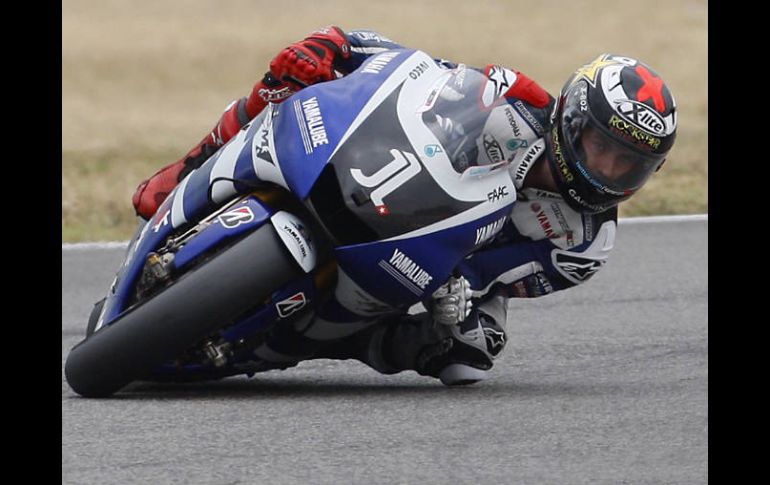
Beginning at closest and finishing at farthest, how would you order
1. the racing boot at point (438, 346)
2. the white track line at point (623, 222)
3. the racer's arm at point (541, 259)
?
the racer's arm at point (541, 259) < the racing boot at point (438, 346) < the white track line at point (623, 222)

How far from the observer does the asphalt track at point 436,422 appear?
14.6ft

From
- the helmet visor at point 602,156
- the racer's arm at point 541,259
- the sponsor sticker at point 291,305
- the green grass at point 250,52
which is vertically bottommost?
the green grass at point 250,52

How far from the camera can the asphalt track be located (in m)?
4.44

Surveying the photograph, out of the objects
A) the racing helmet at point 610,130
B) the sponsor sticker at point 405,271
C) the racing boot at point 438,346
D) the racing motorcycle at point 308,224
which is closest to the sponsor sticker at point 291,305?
the racing motorcycle at point 308,224

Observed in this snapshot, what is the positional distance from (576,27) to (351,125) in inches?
421

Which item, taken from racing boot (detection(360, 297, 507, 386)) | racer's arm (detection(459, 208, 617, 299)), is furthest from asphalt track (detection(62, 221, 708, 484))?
racer's arm (detection(459, 208, 617, 299))

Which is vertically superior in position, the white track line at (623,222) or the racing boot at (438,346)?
the racing boot at (438,346)

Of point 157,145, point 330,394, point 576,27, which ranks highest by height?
point 330,394

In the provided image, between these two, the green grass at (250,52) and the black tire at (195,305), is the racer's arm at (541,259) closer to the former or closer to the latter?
the black tire at (195,305)

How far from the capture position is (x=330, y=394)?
18.7ft

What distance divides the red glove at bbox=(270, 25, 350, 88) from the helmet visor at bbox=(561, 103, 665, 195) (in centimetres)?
86

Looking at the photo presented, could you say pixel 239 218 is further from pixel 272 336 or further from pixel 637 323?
pixel 637 323

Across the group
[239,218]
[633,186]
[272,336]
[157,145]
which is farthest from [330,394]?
[157,145]

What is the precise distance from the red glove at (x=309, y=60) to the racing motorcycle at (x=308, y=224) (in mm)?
97
